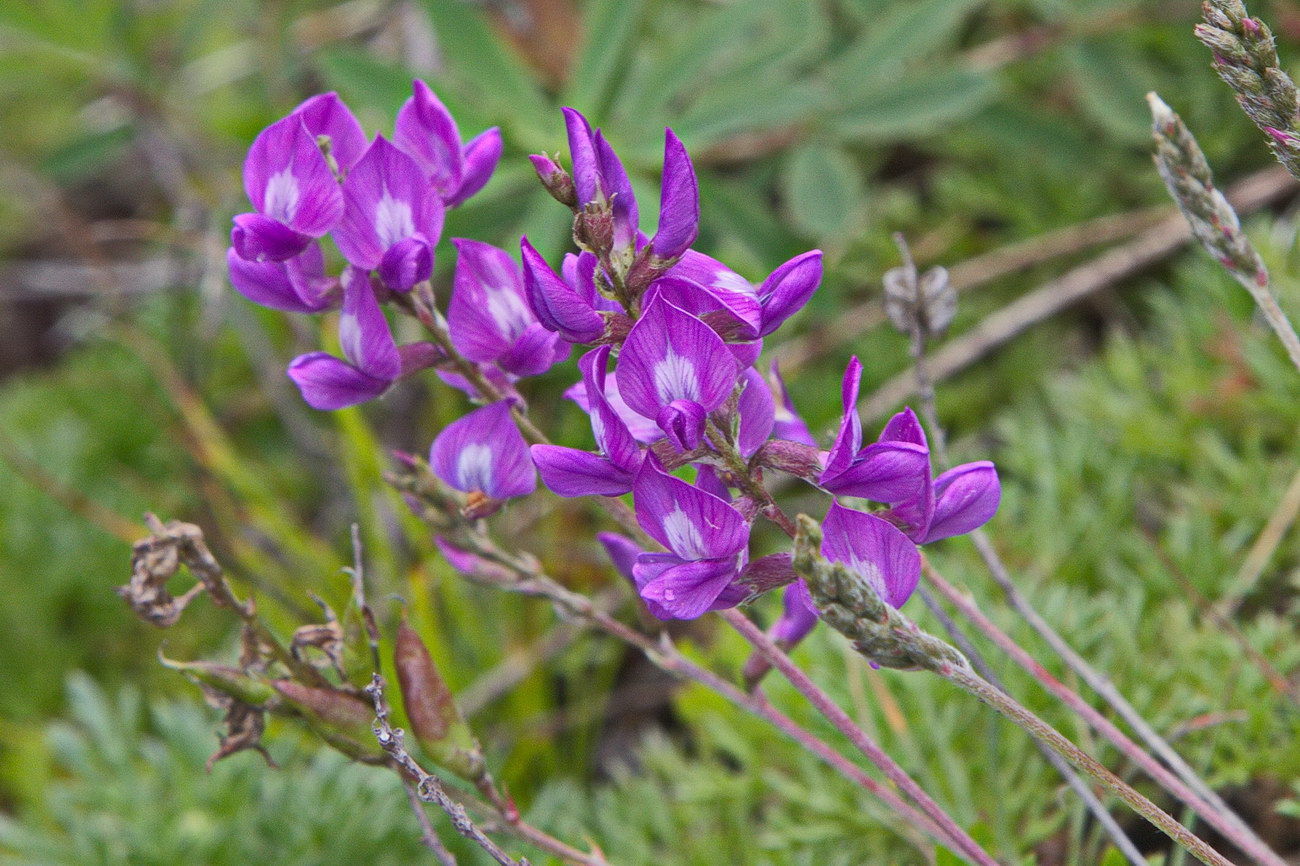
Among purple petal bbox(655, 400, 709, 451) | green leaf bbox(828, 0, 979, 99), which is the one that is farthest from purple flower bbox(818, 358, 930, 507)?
green leaf bbox(828, 0, 979, 99)

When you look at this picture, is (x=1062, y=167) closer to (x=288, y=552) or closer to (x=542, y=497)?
(x=542, y=497)

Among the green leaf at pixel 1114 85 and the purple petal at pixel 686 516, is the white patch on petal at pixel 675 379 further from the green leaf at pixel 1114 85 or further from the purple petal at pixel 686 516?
the green leaf at pixel 1114 85

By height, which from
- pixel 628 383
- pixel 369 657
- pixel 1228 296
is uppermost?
pixel 628 383

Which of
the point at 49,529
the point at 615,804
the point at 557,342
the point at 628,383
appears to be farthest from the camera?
the point at 49,529

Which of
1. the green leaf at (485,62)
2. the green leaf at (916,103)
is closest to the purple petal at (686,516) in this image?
the green leaf at (485,62)

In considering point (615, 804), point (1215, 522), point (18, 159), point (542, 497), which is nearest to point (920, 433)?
point (615, 804)
